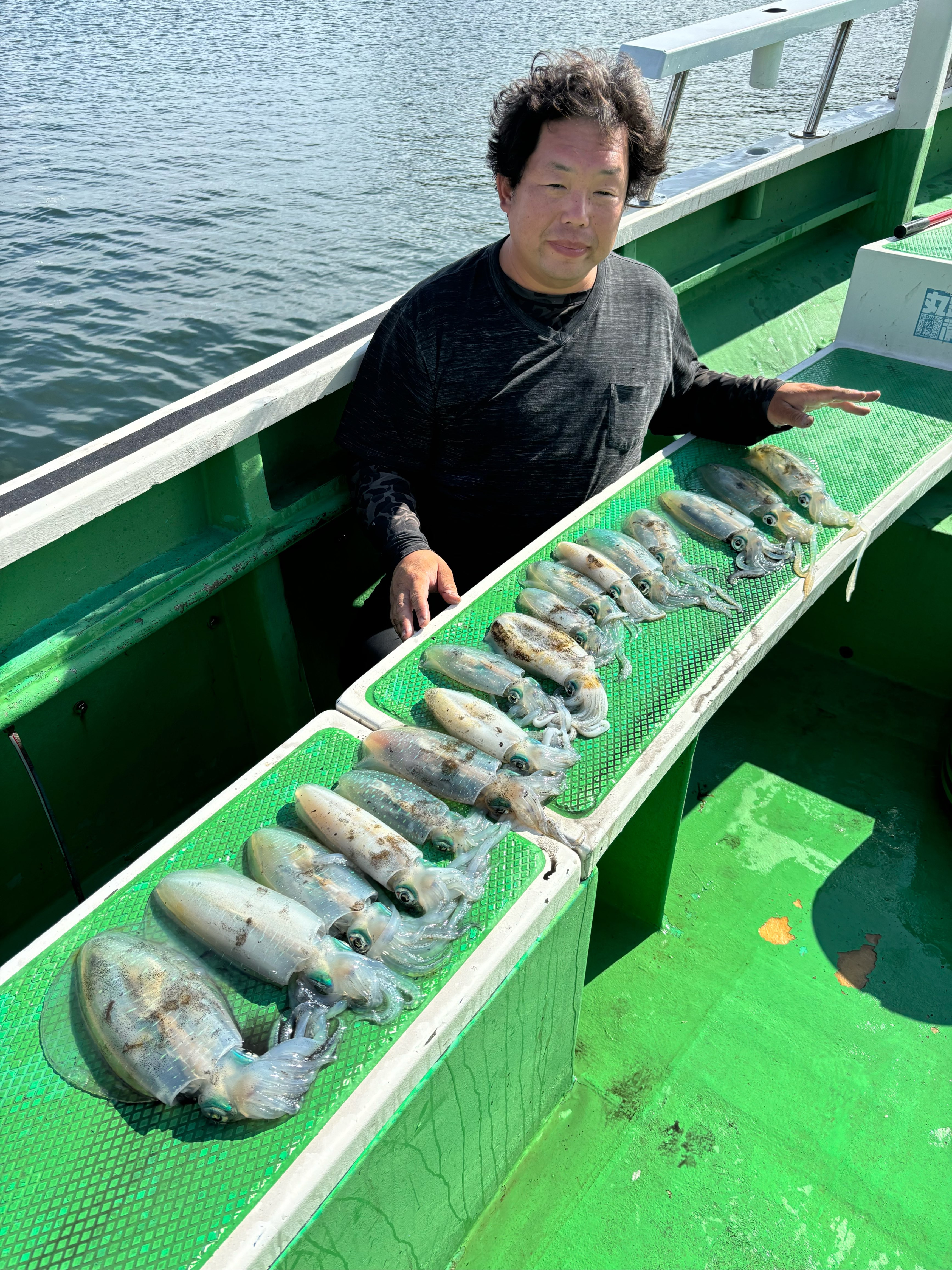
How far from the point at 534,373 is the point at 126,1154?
7.23 ft

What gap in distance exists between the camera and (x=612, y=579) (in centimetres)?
231

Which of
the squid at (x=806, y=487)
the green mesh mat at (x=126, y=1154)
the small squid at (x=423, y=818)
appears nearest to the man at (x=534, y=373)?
the squid at (x=806, y=487)

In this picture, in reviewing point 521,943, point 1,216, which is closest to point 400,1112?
point 521,943

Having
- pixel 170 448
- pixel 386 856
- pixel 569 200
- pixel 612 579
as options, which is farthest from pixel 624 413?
pixel 386 856

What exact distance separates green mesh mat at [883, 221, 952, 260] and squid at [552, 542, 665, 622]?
2.34 m

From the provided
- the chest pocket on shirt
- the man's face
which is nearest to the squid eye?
the chest pocket on shirt

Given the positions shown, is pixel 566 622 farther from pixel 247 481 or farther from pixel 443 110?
pixel 443 110

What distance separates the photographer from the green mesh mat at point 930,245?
369 centimetres

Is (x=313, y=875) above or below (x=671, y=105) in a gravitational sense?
below

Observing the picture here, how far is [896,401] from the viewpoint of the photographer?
11.0ft

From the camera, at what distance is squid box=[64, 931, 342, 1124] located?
1288mm

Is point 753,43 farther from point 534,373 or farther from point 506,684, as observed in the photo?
point 506,684

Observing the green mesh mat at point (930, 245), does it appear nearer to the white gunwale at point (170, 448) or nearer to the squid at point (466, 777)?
the white gunwale at point (170, 448)

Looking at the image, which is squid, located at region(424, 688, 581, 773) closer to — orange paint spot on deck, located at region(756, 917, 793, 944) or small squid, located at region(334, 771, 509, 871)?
small squid, located at region(334, 771, 509, 871)
